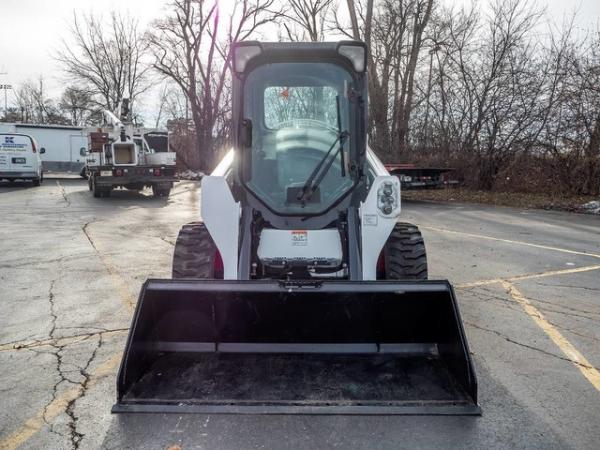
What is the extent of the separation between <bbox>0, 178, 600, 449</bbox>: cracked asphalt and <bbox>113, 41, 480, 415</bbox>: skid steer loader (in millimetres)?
160

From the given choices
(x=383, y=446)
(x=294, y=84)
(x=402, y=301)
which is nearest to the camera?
(x=383, y=446)

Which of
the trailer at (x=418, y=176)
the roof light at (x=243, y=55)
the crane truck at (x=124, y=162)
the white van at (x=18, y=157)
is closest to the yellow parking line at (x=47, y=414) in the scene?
the roof light at (x=243, y=55)

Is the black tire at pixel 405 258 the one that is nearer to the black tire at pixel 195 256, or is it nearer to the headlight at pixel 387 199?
the headlight at pixel 387 199

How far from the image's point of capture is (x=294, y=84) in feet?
15.1

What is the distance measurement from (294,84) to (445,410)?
3.06m

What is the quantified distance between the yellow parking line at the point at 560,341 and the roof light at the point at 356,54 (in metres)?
3.08

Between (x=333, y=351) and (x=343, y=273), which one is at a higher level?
(x=343, y=273)

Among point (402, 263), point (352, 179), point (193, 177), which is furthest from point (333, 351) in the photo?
point (193, 177)

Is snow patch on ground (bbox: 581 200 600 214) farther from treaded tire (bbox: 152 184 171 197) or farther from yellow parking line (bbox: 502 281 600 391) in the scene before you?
treaded tire (bbox: 152 184 171 197)

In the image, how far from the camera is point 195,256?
4332 millimetres

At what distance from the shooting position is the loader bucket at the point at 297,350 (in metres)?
3.12

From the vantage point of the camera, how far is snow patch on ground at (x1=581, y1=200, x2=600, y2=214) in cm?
1445

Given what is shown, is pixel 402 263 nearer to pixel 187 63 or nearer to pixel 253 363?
pixel 253 363

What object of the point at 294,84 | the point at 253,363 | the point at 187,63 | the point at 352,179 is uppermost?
the point at 187,63
